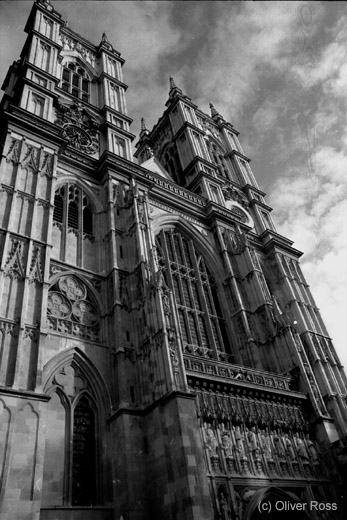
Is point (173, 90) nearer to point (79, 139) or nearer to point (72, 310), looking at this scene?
point (79, 139)

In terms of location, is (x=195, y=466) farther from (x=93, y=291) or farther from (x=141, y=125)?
(x=141, y=125)

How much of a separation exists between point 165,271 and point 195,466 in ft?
34.8

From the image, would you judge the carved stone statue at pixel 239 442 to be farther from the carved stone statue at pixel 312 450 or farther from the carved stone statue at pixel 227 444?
the carved stone statue at pixel 312 450

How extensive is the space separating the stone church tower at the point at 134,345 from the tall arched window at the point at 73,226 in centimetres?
9

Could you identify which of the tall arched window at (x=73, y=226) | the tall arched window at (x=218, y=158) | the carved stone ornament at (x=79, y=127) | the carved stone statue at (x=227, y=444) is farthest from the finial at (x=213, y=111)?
the carved stone statue at (x=227, y=444)

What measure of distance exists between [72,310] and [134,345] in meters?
2.60

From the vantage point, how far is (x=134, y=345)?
15.2 metres

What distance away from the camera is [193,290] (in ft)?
69.8

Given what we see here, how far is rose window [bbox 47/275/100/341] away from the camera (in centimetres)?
1498

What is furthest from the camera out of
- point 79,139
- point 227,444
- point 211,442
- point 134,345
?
point 79,139

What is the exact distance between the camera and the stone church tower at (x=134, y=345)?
11.7 metres

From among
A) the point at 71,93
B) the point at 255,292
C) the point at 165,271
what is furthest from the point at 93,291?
the point at 71,93

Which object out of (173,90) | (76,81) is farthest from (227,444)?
(173,90)

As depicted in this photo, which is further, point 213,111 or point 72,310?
point 213,111
